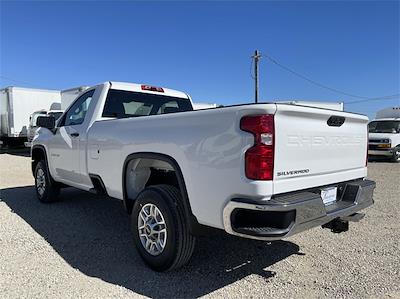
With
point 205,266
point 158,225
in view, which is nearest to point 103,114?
point 158,225

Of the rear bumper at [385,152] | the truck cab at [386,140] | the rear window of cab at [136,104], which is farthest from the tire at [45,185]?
the rear bumper at [385,152]

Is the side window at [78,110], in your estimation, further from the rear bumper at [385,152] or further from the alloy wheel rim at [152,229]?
the rear bumper at [385,152]

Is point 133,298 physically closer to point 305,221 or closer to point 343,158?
point 305,221

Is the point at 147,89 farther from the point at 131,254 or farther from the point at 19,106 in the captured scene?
the point at 19,106

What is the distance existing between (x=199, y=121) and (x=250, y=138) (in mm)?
566

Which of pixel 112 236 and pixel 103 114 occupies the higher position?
pixel 103 114

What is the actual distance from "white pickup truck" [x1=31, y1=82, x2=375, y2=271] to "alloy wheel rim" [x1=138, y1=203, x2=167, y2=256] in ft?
0.03

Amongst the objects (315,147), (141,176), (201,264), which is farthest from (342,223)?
(141,176)

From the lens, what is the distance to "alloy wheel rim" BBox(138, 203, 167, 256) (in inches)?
147

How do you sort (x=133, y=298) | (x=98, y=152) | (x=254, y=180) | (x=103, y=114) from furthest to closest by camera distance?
A: (x=103, y=114) < (x=98, y=152) < (x=133, y=298) < (x=254, y=180)

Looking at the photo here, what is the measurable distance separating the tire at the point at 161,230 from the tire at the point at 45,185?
327cm

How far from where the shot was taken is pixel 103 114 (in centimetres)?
524

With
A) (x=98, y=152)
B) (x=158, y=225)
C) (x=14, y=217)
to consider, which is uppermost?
(x=98, y=152)

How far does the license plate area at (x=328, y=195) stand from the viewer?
11.5 feet
